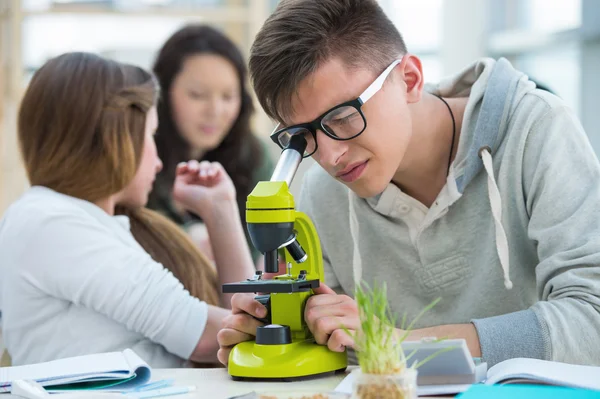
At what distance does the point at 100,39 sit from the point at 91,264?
2.92m

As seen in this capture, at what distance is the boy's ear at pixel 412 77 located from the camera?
1707mm

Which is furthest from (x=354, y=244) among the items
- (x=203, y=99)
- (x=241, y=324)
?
(x=203, y=99)

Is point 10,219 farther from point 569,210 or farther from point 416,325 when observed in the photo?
point 569,210

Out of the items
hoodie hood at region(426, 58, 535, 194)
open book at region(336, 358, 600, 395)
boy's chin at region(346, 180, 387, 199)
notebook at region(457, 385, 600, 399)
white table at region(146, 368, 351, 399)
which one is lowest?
white table at region(146, 368, 351, 399)

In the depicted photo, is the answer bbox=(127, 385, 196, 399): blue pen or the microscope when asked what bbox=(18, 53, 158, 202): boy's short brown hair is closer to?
the microscope

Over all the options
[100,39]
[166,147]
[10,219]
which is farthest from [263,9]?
[10,219]

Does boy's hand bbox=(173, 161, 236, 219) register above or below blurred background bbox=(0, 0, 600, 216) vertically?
below

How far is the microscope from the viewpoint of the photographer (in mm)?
1356

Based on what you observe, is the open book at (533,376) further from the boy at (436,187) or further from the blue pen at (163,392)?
the blue pen at (163,392)

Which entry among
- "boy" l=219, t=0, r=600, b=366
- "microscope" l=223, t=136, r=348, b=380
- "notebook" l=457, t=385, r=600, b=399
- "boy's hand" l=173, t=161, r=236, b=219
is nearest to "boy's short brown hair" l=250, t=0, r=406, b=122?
"boy" l=219, t=0, r=600, b=366

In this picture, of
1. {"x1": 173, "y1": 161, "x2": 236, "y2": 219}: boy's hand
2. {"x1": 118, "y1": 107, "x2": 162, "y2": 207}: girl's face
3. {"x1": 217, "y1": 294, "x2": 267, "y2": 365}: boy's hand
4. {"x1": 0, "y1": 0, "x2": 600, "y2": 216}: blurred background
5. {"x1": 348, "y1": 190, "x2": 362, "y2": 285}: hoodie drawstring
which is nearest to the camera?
{"x1": 217, "y1": 294, "x2": 267, "y2": 365}: boy's hand

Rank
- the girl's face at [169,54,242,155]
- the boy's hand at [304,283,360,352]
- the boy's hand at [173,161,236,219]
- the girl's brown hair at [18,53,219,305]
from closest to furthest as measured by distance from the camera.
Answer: the boy's hand at [304,283,360,352] → the girl's brown hair at [18,53,219,305] → the boy's hand at [173,161,236,219] → the girl's face at [169,54,242,155]

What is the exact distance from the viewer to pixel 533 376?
1.19 m

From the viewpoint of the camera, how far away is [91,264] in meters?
1.88
